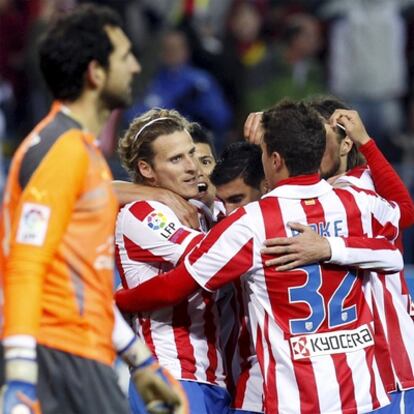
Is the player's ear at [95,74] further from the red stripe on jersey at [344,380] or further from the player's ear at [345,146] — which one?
the player's ear at [345,146]

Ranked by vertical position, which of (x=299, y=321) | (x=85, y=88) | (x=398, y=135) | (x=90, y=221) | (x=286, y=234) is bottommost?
(x=398, y=135)

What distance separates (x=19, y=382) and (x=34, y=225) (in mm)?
441

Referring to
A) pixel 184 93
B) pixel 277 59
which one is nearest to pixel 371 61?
pixel 277 59

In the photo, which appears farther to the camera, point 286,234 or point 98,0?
point 98,0

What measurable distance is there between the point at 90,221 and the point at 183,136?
138cm

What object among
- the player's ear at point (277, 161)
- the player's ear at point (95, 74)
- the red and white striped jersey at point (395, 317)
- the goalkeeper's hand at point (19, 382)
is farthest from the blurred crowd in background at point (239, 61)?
the goalkeeper's hand at point (19, 382)

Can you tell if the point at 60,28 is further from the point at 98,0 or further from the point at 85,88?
the point at 98,0

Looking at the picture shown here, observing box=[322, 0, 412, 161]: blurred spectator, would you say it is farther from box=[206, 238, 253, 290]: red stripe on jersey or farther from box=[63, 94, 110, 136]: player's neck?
box=[63, 94, 110, 136]: player's neck

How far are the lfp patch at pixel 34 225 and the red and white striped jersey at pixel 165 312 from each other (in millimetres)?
1221

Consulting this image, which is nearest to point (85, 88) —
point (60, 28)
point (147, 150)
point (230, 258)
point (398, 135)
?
point (60, 28)

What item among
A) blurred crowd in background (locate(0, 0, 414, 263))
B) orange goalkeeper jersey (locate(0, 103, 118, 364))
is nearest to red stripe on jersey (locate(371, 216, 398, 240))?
orange goalkeeper jersey (locate(0, 103, 118, 364))

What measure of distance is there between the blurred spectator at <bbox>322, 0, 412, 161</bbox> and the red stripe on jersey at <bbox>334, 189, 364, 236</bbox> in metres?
6.57

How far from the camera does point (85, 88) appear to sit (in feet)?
12.5

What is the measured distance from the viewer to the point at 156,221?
15.8 feet
